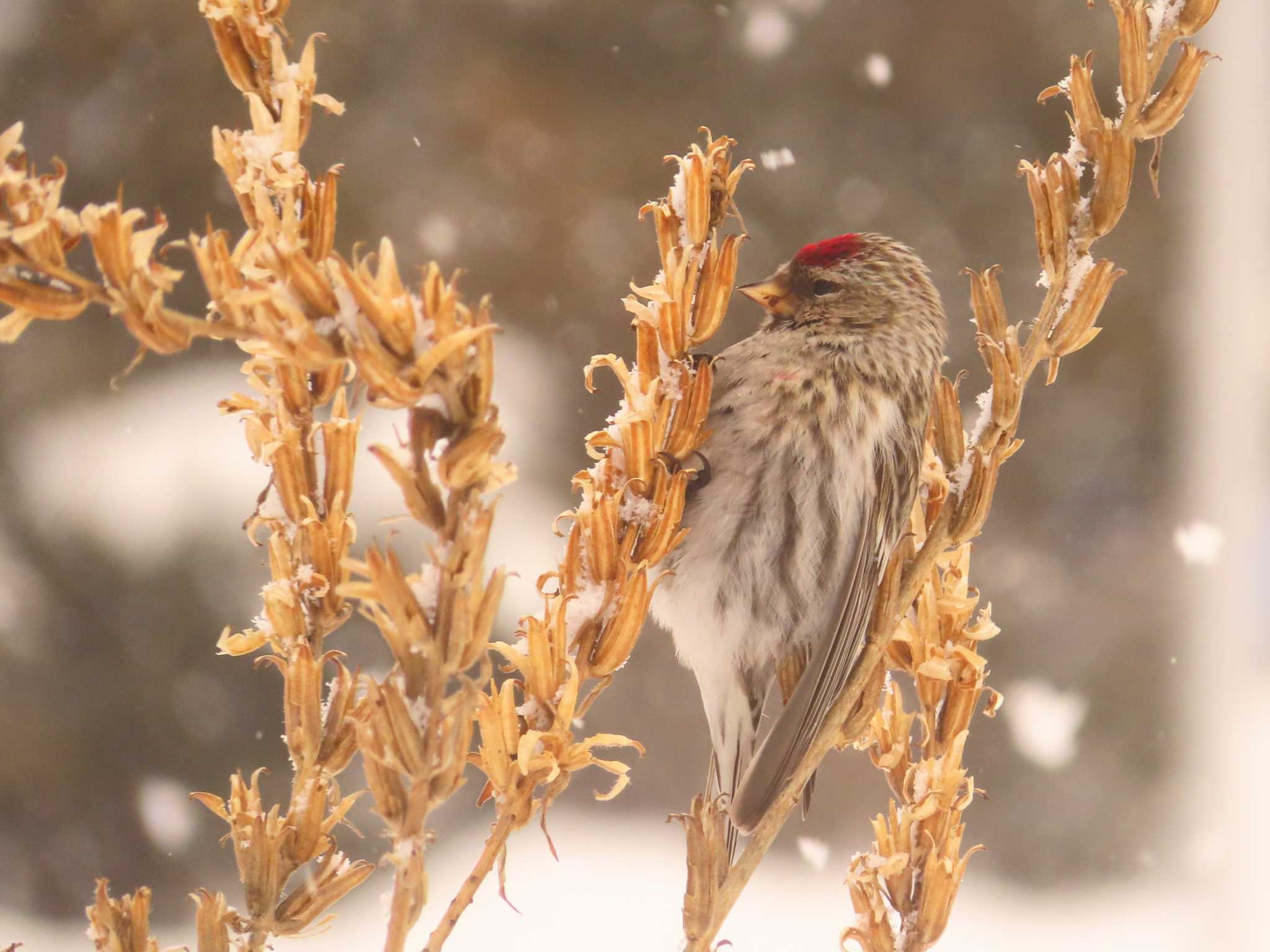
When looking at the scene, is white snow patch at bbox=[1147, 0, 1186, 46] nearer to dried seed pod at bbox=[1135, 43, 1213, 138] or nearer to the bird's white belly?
dried seed pod at bbox=[1135, 43, 1213, 138]

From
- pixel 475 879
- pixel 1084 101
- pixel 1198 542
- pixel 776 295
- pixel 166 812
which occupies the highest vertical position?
pixel 1198 542

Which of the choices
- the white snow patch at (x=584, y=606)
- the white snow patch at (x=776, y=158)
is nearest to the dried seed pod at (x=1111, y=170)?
the white snow patch at (x=584, y=606)

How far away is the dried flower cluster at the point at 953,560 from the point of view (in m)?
0.39

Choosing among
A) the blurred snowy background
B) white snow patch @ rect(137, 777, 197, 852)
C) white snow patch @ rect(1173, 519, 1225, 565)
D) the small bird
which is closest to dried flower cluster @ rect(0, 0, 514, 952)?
the small bird

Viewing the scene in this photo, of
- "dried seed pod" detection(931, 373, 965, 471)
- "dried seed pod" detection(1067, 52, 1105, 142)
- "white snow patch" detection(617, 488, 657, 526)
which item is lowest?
"white snow patch" detection(617, 488, 657, 526)

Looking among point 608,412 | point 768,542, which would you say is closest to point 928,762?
point 768,542

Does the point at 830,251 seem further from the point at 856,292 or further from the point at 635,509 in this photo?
the point at 635,509

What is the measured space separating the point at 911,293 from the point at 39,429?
861 mm

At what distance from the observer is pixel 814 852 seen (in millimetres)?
1259

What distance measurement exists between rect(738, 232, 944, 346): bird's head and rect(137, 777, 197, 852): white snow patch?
786mm

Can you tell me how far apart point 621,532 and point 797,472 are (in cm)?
35

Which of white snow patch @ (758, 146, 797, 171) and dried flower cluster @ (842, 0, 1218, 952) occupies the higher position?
white snow patch @ (758, 146, 797, 171)

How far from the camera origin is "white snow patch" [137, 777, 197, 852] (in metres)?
1.07

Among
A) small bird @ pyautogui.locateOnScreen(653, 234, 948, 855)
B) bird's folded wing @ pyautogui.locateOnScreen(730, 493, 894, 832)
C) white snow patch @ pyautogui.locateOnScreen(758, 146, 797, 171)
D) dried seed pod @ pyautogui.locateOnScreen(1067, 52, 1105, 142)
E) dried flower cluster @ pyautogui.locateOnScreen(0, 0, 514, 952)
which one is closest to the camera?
dried flower cluster @ pyautogui.locateOnScreen(0, 0, 514, 952)
